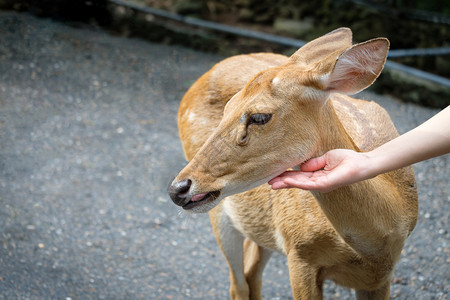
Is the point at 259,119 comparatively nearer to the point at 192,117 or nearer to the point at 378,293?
the point at 378,293

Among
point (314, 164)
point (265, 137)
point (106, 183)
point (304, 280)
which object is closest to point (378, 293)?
point (304, 280)

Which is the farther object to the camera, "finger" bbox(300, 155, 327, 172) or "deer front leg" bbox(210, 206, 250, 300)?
"deer front leg" bbox(210, 206, 250, 300)

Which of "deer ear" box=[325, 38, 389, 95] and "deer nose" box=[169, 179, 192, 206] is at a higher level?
"deer ear" box=[325, 38, 389, 95]

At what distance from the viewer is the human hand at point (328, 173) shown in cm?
224

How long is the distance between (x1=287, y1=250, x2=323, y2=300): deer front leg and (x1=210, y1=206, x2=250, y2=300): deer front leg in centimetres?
82

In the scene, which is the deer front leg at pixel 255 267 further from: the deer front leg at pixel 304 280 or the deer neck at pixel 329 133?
the deer neck at pixel 329 133

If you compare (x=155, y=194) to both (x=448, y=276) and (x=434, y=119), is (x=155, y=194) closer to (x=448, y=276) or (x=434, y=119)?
(x=448, y=276)

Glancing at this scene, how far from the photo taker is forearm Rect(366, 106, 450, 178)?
7.37 feet

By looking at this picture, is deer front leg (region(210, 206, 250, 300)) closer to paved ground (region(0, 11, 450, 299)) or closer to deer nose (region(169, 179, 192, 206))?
paved ground (region(0, 11, 450, 299))

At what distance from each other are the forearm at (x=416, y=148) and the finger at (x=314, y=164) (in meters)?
0.20

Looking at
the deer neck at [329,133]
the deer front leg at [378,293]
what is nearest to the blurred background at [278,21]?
the deer front leg at [378,293]

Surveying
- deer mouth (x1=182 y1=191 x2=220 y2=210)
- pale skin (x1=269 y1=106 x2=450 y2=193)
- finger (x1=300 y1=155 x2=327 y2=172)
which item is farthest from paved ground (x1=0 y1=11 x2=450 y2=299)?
pale skin (x1=269 y1=106 x2=450 y2=193)

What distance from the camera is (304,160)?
7.98 feet

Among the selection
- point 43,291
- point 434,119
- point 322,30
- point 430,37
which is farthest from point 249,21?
point 434,119
